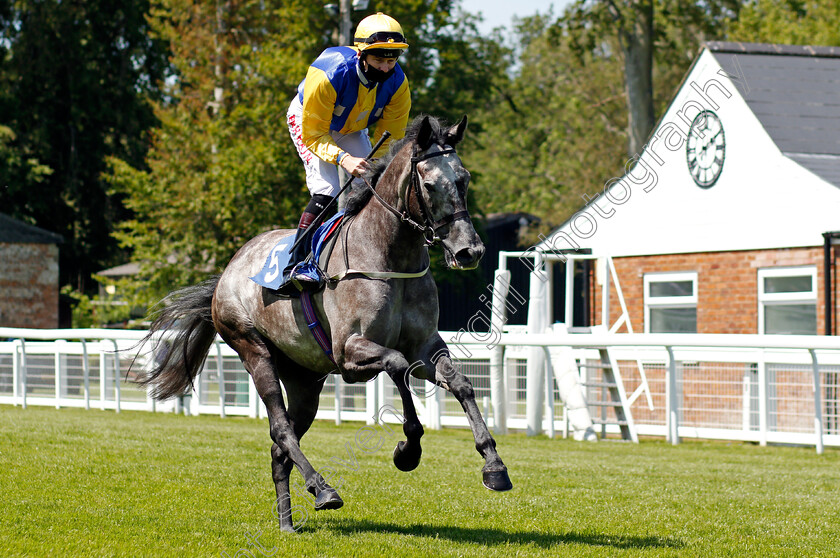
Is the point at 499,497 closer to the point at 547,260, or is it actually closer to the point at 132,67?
the point at 547,260

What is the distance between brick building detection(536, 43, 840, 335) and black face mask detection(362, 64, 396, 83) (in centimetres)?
895

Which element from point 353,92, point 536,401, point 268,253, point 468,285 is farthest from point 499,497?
point 468,285

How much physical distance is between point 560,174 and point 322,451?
116 ft

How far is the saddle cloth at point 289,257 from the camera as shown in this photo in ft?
19.4

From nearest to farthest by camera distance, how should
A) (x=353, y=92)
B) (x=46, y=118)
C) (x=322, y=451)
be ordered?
(x=353, y=92)
(x=322, y=451)
(x=46, y=118)

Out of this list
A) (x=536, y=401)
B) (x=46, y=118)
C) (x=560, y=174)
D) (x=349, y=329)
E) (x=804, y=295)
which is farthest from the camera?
(x=560, y=174)

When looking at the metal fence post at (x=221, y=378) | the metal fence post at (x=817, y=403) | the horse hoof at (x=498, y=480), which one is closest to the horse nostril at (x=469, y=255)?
the horse hoof at (x=498, y=480)

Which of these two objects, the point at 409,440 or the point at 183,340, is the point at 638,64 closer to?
the point at 183,340

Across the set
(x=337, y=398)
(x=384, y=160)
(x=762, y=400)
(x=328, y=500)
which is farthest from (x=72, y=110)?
Result: (x=328, y=500)

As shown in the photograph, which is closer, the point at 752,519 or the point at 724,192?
the point at 752,519

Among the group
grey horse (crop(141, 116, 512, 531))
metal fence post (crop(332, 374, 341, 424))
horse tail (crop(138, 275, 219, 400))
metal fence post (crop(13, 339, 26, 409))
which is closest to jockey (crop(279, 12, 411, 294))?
grey horse (crop(141, 116, 512, 531))

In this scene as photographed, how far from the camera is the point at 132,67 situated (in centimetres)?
3503

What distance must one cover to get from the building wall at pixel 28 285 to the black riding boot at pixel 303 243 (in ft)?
90.4

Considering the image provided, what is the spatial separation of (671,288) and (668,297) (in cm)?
15
